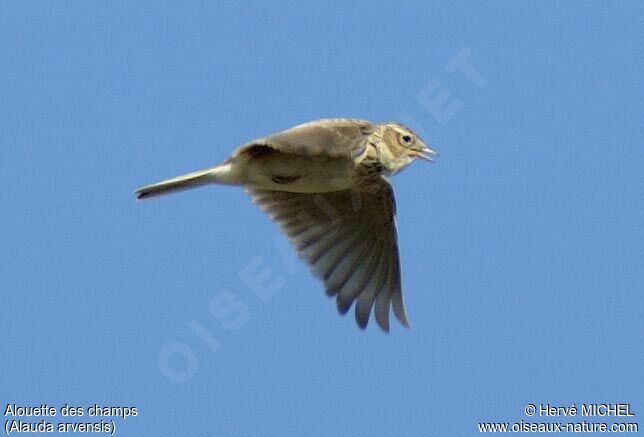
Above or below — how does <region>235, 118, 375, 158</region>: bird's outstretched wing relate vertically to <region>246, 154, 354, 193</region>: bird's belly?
above

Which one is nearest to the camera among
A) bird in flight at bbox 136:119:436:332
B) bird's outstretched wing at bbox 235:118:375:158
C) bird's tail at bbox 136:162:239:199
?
bird's outstretched wing at bbox 235:118:375:158

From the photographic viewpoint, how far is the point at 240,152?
9094mm

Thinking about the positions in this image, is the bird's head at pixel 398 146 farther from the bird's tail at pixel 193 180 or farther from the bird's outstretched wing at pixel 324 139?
the bird's tail at pixel 193 180

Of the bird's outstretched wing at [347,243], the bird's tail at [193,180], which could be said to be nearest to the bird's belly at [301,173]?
the bird's tail at [193,180]

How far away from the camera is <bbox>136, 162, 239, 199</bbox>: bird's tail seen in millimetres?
9227

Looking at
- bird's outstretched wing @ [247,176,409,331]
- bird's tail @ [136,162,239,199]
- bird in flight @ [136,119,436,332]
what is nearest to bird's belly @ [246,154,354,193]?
bird in flight @ [136,119,436,332]

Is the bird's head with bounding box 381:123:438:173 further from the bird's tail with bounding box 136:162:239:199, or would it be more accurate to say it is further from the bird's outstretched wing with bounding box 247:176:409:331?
the bird's tail with bounding box 136:162:239:199

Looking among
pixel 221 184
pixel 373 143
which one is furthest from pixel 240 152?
pixel 373 143

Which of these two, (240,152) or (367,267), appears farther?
(367,267)

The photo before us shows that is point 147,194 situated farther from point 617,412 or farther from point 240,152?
point 617,412

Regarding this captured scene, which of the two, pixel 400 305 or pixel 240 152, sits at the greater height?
pixel 240 152

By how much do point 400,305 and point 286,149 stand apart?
76.2 inches

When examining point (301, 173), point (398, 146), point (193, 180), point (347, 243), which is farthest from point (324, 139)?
point (347, 243)

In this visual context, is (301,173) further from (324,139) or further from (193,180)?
(193,180)
